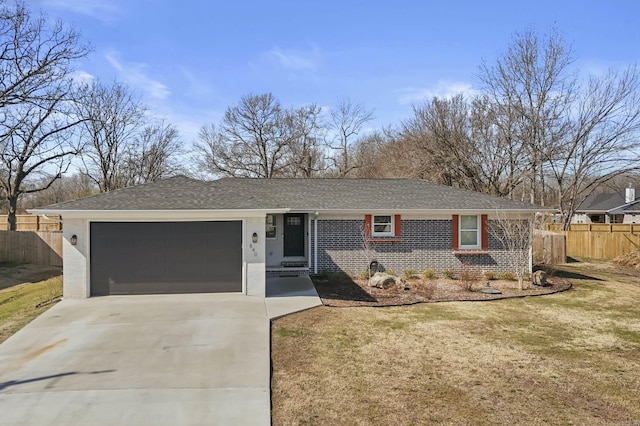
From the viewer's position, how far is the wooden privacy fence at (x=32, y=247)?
20000mm

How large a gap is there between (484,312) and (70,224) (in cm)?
1090

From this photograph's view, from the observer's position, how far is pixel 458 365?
6.76 metres

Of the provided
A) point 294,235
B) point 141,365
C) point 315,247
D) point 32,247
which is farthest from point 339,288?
point 32,247

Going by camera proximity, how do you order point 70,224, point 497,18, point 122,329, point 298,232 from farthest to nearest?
point 298,232 → point 497,18 → point 70,224 → point 122,329

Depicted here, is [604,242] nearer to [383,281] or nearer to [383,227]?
[383,227]

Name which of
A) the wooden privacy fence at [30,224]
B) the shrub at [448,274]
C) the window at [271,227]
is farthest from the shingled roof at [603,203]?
the wooden privacy fence at [30,224]

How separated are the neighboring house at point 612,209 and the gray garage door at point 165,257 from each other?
40.0m

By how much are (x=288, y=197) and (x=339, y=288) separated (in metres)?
4.49

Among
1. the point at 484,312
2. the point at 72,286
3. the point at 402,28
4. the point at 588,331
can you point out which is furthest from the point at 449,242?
the point at 72,286

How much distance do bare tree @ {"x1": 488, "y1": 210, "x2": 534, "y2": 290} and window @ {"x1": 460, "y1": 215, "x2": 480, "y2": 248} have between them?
50 cm

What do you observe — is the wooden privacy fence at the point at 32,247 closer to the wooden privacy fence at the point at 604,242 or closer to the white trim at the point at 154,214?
the white trim at the point at 154,214

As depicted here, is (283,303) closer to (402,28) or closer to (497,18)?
(402,28)

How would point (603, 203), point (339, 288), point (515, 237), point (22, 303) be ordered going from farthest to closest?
point (603, 203) < point (515, 237) < point (339, 288) < point (22, 303)

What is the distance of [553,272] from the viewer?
16188 millimetres
